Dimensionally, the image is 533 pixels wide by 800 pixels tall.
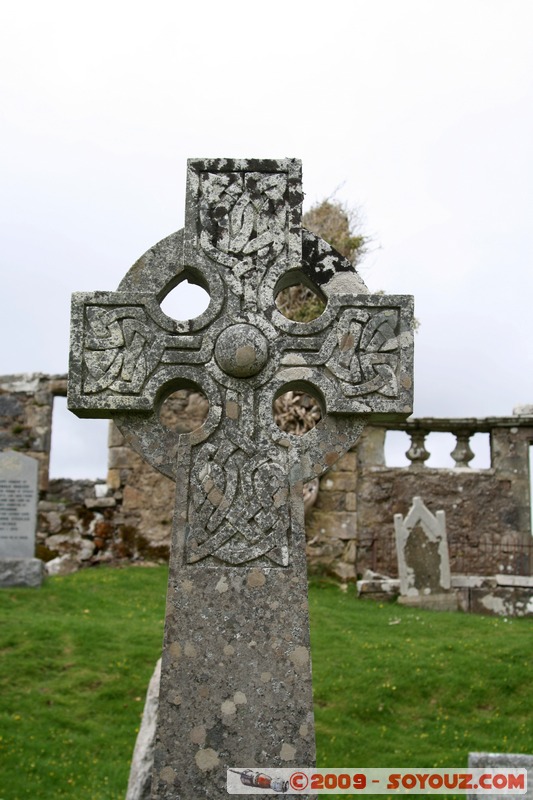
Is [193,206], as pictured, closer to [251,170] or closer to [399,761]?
[251,170]

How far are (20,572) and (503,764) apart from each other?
8243 millimetres

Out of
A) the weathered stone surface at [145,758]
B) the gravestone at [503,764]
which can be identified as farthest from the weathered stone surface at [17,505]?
the gravestone at [503,764]

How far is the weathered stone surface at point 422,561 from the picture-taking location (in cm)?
1193

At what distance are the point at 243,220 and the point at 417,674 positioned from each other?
5.92 metres

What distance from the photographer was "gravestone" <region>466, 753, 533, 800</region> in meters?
4.67

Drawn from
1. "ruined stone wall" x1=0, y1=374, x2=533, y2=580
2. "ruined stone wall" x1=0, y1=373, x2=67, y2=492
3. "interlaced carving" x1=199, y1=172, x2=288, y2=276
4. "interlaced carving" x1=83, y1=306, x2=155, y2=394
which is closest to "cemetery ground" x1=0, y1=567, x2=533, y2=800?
"ruined stone wall" x1=0, y1=374, x2=533, y2=580

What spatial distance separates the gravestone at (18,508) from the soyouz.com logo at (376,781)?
6.92m

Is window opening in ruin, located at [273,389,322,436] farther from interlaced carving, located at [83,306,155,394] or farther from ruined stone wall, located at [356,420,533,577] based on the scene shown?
interlaced carving, located at [83,306,155,394]

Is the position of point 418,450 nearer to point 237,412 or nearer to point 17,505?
point 17,505

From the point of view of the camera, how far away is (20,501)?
474 inches

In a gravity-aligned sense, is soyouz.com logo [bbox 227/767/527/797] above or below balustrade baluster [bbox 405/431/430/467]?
below

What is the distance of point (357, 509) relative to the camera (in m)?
14.3

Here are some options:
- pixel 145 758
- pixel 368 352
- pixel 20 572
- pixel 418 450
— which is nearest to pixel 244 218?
pixel 368 352

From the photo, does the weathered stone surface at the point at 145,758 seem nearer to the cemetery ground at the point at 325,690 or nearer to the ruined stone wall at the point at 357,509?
the cemetery ground at the point at 325,690
